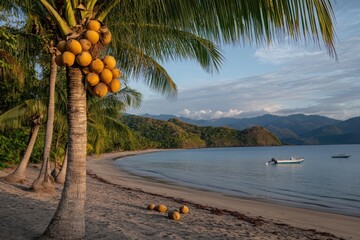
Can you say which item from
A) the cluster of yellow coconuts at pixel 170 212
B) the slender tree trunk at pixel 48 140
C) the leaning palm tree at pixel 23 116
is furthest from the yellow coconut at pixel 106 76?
the leaning palm tree at pixel 23 116

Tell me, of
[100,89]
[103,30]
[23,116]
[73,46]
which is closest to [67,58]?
[73,46]

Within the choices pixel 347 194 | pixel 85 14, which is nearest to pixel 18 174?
pixel 85 14

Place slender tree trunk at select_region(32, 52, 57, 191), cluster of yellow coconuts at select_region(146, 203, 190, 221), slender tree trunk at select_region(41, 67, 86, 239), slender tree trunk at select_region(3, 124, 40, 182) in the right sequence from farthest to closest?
slender tree trunk at select_region(3, 124, 40, 182) → slender tree trunk at select_region(32, 52, 57, 191) → cluster of yellow coconuts at select_region(146, 203, 190, 221) → slender tree trunk at select_region(41, 67, 86, 239)

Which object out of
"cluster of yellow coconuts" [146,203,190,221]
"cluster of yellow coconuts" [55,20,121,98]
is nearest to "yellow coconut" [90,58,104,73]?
"cluster of yellow coconuts" [55,20,121,98]

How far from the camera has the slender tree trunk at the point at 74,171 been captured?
4.43 m

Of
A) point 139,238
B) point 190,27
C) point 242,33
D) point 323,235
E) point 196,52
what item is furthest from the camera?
point 323,235

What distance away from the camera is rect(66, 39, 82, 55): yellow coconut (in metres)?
3.73

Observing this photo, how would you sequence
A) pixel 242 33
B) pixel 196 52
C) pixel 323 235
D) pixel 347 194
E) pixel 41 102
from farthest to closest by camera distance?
1. pixel 347 194
2. pixel 41 102
3. pixel 323 235
4. pixel 196 52
5. pixel 242 33

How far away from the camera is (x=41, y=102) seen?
12.6 m

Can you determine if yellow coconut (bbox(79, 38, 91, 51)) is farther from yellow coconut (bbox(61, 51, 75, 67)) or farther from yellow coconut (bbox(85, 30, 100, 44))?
yellow coconut (bbox(61, 51, 75, 67))

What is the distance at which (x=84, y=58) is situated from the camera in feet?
12.5

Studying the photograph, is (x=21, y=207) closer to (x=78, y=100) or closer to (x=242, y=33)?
(x=78, y=100)

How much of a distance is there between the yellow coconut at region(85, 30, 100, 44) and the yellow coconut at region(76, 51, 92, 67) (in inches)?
6.0

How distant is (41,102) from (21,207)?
17.6 ft
